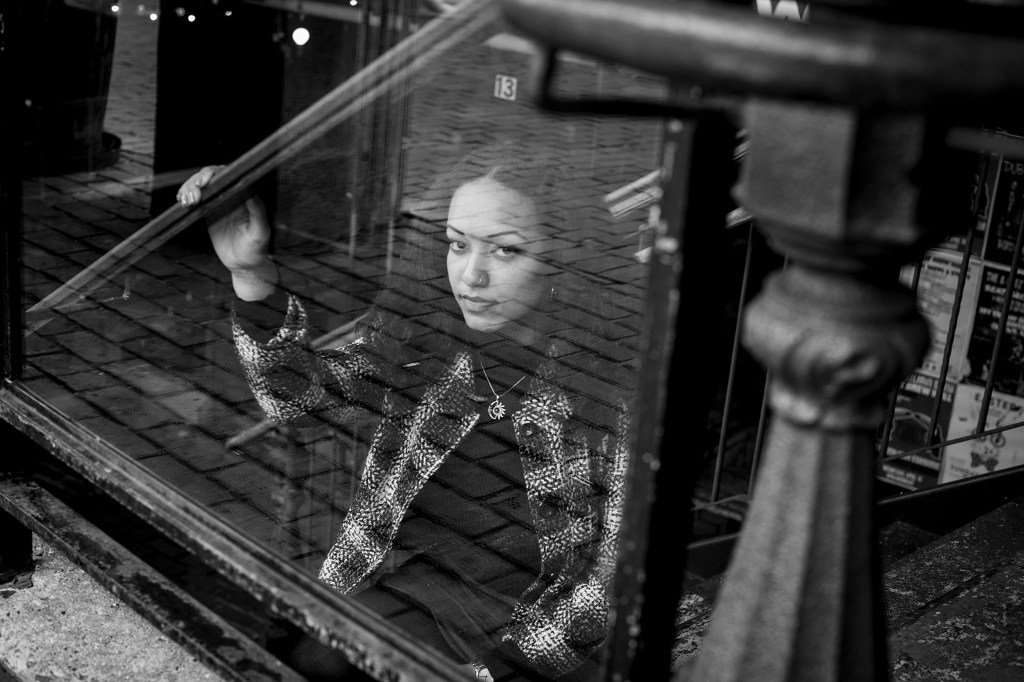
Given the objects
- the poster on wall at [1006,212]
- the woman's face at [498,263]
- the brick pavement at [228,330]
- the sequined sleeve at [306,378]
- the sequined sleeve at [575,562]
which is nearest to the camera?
the sequined sleeve at [575,562]

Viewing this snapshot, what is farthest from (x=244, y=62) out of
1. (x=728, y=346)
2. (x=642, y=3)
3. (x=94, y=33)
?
(x=642, y=3)

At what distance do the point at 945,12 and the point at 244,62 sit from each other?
130 inches

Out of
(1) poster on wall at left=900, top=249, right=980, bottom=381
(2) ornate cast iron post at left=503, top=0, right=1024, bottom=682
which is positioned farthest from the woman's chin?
(2) ornate cast iron post at left=503, top=0, right=1024, bottom=682

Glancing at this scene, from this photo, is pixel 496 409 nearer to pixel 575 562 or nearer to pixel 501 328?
pixel 501 328

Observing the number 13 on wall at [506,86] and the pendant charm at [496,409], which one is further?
the number 13 on wall at [506,86]

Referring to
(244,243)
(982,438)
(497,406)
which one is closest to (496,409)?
(497,406)

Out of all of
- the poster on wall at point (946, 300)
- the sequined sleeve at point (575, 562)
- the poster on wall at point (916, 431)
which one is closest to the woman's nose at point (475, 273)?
the sequined sleeve at point (575, 562)

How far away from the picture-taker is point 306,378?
2748 mm

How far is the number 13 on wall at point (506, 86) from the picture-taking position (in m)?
2.79

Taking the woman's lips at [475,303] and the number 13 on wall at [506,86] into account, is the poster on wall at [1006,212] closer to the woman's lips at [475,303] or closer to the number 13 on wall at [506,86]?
the number 13 on wall at [506,86]

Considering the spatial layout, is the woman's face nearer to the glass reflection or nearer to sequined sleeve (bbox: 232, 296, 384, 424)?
the glass reflection

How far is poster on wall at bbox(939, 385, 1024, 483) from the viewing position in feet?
10.3

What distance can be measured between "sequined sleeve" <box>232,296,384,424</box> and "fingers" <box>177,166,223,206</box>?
0.39 m

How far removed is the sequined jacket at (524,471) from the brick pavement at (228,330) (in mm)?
67
